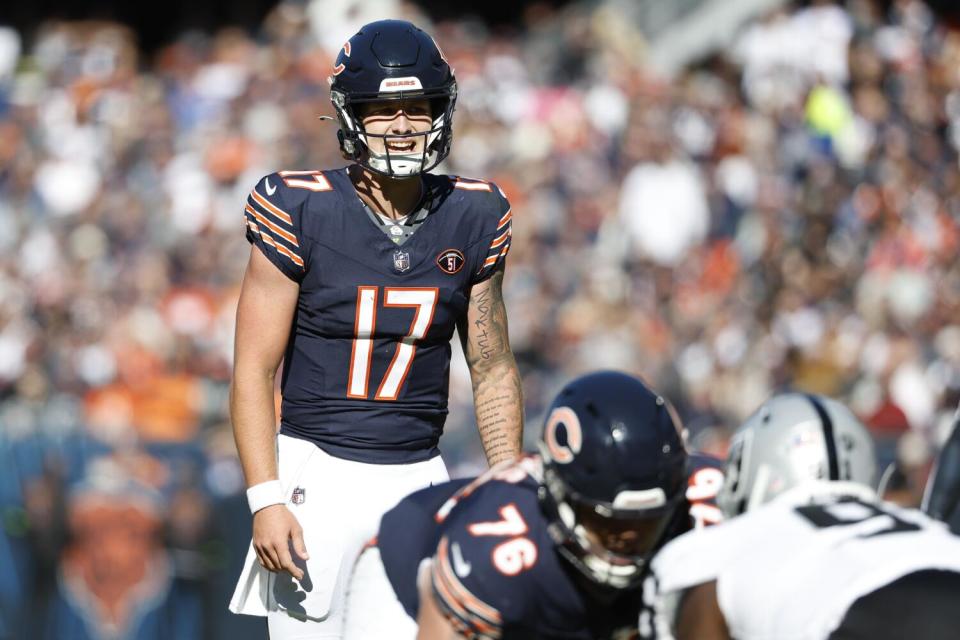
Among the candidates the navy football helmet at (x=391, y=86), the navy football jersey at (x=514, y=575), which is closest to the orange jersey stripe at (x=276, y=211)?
the navy football helmet at (x=391, y=86)

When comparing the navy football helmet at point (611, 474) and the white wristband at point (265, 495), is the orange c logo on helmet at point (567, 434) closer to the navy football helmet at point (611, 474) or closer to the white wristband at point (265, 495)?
the navy football helmet at point (611, 474)

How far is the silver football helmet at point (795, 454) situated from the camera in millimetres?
3281

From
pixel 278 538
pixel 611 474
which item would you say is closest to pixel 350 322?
pixel 278 538

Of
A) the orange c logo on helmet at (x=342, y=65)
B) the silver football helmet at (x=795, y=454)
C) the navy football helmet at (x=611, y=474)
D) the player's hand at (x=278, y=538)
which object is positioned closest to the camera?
the silver football helmet at (x=795, y=454)

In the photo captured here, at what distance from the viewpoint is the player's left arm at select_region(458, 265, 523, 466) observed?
456 cm

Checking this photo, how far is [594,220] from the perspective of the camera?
12219mm

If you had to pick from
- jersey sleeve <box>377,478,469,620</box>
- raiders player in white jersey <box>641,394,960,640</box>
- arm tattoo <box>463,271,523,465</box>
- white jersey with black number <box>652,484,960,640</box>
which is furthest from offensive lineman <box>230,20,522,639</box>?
white jersey with black number <box>652,484,960,640</box>

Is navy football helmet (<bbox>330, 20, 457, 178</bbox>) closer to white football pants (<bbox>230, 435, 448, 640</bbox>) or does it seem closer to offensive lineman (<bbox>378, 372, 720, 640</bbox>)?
white football pants (<bbox>230, 435, 448, 640</bbox>)

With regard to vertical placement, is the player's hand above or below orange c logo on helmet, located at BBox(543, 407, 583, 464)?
below

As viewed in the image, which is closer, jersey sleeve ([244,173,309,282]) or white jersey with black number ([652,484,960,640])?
white jersey with black number ([652,484,960,640])

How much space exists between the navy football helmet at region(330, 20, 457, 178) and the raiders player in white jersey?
135 centimetres

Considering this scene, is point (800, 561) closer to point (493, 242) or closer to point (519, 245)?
point (493, 242)

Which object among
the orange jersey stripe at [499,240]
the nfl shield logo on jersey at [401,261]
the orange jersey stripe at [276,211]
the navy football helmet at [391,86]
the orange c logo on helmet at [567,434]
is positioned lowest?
the orange c logo on helmet at [567,434]

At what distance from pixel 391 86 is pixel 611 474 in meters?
1.42
